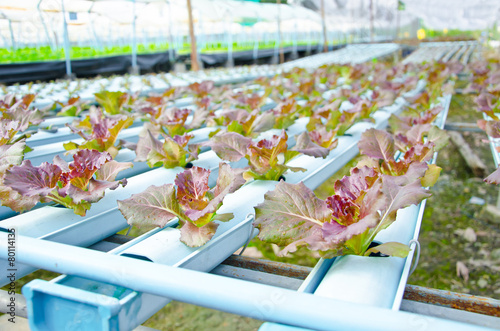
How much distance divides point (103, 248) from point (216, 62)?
14.4m

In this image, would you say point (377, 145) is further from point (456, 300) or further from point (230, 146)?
point (456, 300)

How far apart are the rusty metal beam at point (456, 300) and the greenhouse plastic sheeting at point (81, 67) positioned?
8.82 m

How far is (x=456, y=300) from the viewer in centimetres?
99

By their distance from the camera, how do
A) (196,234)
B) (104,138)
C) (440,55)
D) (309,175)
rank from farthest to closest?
(440,55), (104,138), (309,175), (196,234)

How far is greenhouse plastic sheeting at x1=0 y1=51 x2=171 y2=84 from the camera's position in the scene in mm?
8180

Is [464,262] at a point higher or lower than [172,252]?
lower

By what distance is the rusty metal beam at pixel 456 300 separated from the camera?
959 millimetres

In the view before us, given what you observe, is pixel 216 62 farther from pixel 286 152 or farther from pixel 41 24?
pixel 286 152

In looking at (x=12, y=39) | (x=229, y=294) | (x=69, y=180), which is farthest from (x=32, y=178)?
(x=12, y=39)

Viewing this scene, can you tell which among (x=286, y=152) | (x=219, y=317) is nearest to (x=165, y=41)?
(x=219, y=317)

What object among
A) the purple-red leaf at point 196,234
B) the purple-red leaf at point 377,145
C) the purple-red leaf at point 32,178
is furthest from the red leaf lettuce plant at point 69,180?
the purple-red leaf at point 377,145

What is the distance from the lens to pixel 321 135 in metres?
2.15

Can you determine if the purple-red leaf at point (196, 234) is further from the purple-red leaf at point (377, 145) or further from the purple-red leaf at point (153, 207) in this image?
the purple-red leaf at point (377, 145)

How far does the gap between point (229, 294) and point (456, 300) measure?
60cm
